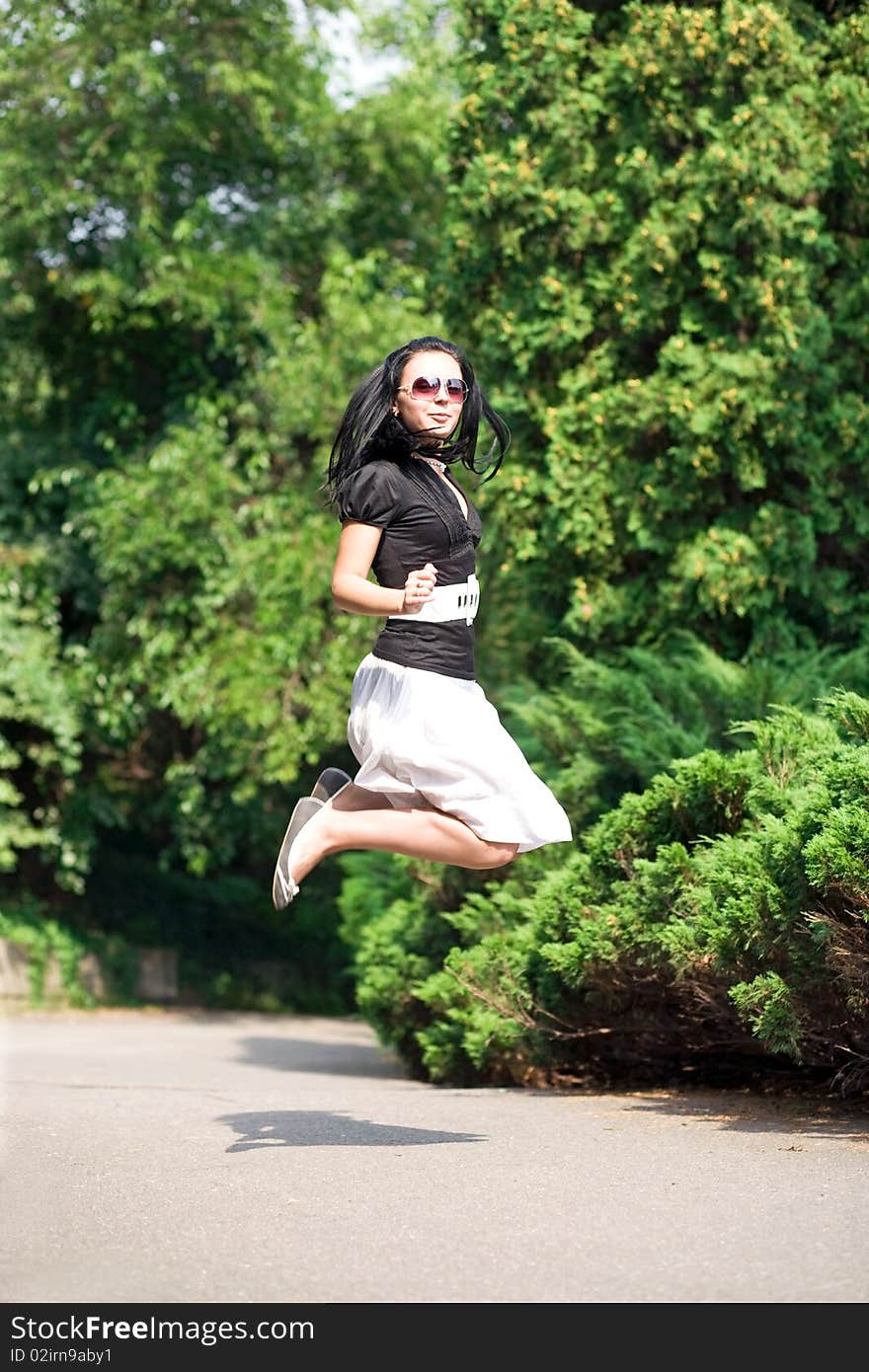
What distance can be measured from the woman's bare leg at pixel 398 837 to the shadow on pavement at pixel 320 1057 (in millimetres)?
6140

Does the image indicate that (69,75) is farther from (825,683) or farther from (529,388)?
(825,683)

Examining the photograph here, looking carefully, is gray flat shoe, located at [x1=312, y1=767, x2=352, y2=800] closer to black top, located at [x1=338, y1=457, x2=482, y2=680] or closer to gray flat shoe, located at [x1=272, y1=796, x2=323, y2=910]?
gray flat shoe, located at [x1=272, y1=796, x2=323, y2=910]

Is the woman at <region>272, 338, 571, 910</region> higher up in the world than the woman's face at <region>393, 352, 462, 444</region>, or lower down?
lower down

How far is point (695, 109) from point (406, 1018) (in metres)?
5.60

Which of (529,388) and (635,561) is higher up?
(529,388)

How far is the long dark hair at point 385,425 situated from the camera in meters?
5.63

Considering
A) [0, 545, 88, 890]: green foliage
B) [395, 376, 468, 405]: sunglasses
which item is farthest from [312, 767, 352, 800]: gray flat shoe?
[0, 545, 88, 890]: green foliage

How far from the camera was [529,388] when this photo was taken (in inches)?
426

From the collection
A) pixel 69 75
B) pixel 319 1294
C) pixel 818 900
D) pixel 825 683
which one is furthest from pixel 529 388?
pixel 69 75

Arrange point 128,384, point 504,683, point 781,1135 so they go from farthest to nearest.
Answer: point 128,384 < point 504,683 < point 781,1135

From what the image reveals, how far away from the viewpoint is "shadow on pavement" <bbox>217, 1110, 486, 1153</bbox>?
19.4 ft

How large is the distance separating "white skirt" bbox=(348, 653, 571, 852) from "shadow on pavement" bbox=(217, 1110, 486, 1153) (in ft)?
3.97

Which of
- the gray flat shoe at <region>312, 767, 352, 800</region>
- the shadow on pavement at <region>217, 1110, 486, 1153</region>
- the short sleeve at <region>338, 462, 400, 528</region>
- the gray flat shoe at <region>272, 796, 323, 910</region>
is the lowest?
the shadow on pavement at <region>217, 1110, 486, 1153</region>

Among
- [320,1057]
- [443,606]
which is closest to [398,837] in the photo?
[443,606]
